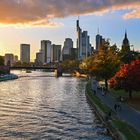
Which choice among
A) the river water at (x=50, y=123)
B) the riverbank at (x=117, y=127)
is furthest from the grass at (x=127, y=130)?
the river water at (x=50, y=123)

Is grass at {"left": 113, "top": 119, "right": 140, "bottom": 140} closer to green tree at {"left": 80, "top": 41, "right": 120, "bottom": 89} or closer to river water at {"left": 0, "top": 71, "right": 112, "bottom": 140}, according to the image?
river water at {"left": 0, "top": 71, "right": 112, "bottom": 140}

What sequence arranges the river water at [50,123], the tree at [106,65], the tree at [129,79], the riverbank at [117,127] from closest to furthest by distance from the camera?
the riverbank at [117,127]
the river water at [50,123]
the tree at [129,79]
the tree at [106,65]

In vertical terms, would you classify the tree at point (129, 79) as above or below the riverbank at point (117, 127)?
above

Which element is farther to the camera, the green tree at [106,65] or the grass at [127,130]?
the green tree at [106,65]

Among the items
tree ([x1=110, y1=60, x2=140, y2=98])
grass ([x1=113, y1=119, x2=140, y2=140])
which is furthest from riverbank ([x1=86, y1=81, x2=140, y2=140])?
tree ([x1=110, y1=60, x2=140, y2=98])

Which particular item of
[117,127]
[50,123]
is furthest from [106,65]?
[117,127]

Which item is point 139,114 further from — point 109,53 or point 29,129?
point 109,53

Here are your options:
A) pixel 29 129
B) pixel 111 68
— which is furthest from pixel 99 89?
pixel 29 129

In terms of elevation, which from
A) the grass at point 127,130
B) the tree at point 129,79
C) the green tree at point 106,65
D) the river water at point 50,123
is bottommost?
the river water at point 50,123

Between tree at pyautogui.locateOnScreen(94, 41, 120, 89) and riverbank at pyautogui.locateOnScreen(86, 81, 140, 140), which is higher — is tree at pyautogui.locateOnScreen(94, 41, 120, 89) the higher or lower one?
the higher one

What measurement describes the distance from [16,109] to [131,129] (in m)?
32.6

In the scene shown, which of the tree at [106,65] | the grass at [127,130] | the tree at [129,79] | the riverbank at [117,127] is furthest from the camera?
the tree at [106,65]

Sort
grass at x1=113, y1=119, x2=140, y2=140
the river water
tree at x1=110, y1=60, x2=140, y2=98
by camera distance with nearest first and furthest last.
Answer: grass at x1=113, y1=119, x2=140, y2=140
the river water
tree at x1=110, y1=60, x2=140, y2=98

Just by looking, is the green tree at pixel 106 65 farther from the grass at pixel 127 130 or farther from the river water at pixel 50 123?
the grass at pixel 127 130
